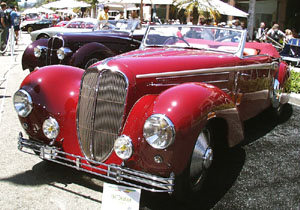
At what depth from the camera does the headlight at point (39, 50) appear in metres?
7.90

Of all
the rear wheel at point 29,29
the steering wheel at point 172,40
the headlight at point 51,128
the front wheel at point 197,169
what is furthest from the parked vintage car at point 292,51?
the rear wheel at point 29,29

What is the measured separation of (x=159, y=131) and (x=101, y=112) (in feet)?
2.35

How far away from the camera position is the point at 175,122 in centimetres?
270

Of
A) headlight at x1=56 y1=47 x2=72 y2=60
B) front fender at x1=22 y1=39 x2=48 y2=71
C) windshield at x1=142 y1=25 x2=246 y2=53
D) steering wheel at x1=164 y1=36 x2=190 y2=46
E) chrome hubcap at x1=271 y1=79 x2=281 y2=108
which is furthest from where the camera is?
front fender at x1=22 y1=39 x2=48 y2=71

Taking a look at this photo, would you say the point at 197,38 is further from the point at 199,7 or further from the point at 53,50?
the point at 199,7

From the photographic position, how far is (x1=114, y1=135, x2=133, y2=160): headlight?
2.82 metres

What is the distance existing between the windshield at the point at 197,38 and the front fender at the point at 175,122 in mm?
1565

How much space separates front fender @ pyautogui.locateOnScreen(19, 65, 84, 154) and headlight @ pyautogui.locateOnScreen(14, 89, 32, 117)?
0.14 feet

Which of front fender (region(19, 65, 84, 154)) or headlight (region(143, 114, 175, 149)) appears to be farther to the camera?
front fender (region(19, 65, 84, 154))

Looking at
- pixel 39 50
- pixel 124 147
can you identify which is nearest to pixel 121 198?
pixel 124 147

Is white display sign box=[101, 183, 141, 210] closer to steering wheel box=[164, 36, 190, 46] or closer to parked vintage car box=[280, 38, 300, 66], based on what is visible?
steering wheel box=[164, 36, 190, 46]

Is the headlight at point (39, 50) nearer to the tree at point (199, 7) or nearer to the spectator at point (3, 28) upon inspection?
the spectator at point (3, 28)

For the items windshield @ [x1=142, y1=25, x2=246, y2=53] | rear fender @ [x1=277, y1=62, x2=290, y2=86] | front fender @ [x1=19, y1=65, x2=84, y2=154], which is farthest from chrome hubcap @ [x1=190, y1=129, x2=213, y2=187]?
rear fender @ [x1=277, y1=62, x2=290, y2=86]

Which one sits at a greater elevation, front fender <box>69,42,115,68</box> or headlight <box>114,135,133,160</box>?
front fender <box>69,42,115,68</box>
